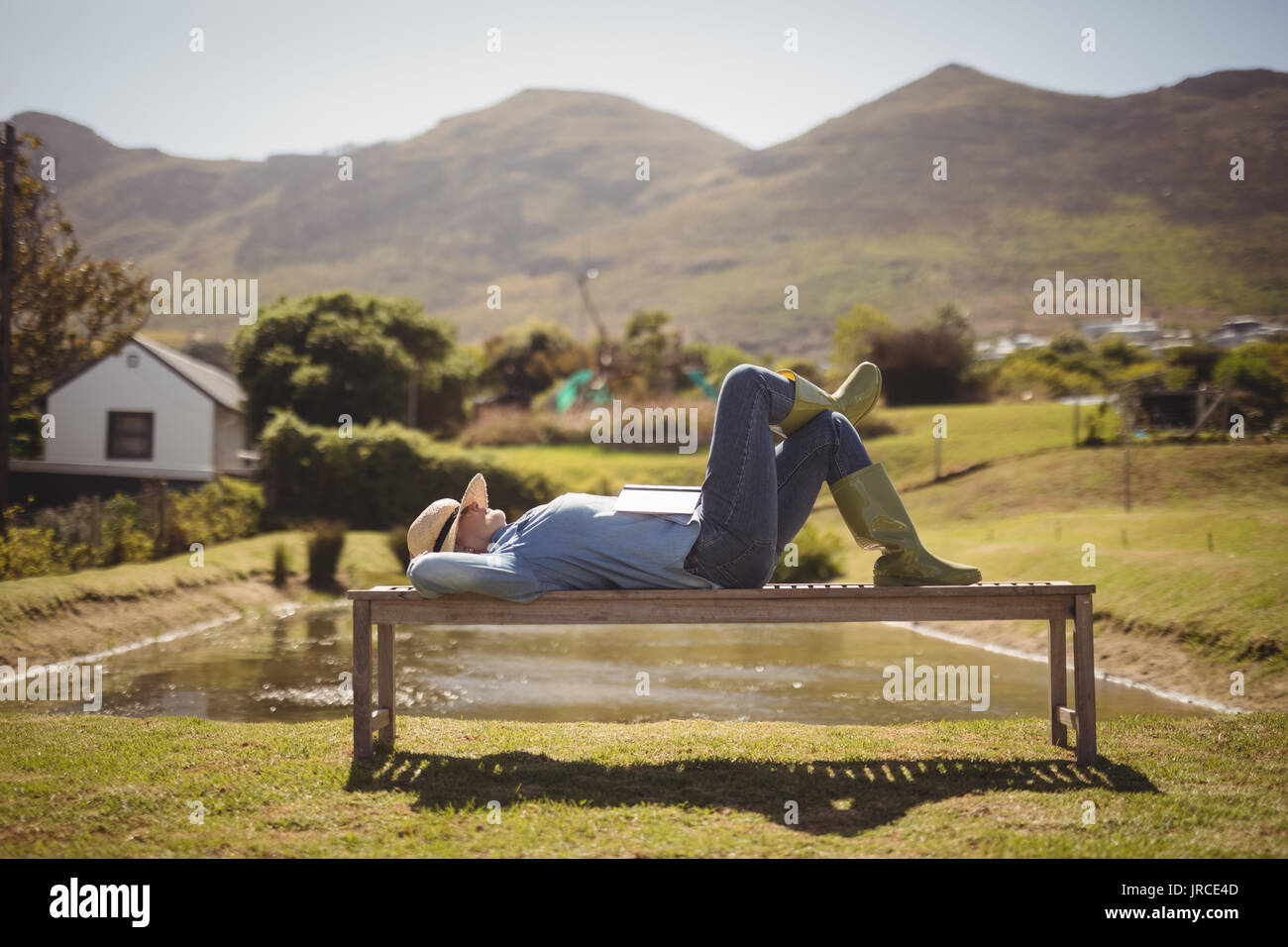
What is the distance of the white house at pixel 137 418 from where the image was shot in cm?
2831

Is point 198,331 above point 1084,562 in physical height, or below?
above

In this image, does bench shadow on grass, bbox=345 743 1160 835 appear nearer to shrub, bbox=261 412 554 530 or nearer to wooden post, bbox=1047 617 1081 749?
wooden post, bbox=1047 617 1081 749

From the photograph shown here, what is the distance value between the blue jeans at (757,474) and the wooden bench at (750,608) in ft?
0.62

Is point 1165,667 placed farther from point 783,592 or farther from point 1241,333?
point 1241,333

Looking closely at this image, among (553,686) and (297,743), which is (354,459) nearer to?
(553,686)

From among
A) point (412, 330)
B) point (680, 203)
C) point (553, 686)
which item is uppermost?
point (680, 203)

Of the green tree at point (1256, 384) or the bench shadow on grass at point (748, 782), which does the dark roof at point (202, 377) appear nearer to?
the bench shadow on grass at point (748, 782)

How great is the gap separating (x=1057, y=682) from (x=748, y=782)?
2122 millimetres

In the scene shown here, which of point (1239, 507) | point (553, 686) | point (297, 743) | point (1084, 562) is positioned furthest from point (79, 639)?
point (1239, 507)

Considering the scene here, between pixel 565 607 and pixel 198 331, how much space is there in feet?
422

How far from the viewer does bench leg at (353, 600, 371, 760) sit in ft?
18.1

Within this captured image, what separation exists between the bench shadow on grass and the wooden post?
1.46 ft

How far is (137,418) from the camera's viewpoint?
93.8 ft
